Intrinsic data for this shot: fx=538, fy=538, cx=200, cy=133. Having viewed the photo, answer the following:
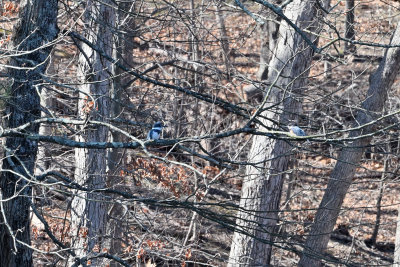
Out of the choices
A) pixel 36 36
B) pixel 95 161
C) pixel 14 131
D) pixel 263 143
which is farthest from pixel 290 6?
pixel 14 131

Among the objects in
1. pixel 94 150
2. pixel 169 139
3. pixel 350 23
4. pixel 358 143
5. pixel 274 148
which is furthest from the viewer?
pixel 358 143

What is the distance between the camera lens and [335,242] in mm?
13000

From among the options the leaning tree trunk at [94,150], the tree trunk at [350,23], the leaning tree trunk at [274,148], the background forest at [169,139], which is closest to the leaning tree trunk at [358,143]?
the background forest at [169,139]

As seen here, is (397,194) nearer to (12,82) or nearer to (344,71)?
(344,71)

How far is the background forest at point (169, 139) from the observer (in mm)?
4781

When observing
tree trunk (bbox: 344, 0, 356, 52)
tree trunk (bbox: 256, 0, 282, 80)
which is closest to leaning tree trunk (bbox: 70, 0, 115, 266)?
tree trunk (bbox: 344, 0, 356, 52)

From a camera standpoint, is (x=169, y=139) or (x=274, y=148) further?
(x=274, y=148)

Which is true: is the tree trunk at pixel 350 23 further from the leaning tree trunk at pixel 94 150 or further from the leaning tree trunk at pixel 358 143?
the leaning tree trunk at pixel 94 150

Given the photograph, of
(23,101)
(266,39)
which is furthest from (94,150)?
(266,39)

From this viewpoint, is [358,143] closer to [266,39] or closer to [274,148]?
[274,148]

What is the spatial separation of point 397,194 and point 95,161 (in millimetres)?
9258

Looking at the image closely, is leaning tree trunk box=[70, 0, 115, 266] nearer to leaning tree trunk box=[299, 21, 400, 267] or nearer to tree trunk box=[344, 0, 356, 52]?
tree trunk box=[344, 0, 356, 52]

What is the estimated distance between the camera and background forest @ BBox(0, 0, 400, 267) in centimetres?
478

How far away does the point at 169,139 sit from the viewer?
14.0 feet
